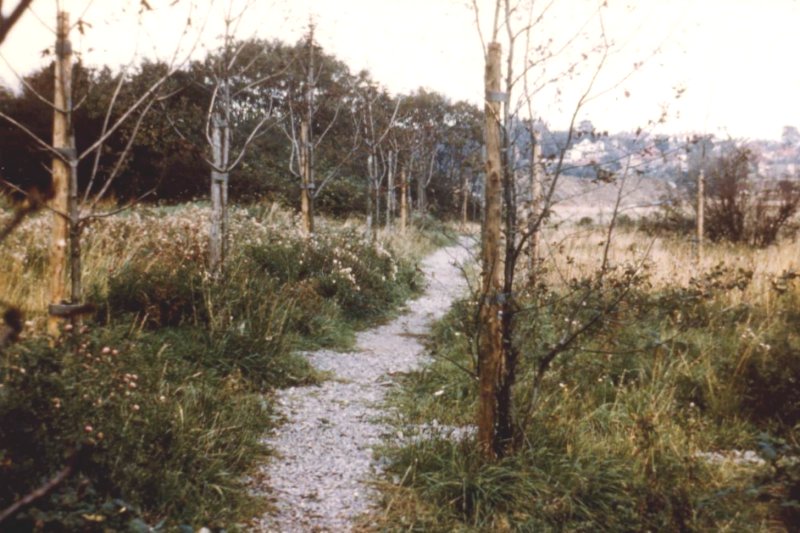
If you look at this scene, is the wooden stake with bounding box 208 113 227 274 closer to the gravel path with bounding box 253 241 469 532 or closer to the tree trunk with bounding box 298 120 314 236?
the gravel path with bounding box 253 241 469 532

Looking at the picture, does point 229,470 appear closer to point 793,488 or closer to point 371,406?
point 371,406

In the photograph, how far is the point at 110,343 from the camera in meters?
4.62

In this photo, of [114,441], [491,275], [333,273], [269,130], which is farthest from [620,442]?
[269,130]

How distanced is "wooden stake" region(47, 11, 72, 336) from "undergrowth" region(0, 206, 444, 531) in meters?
0.34

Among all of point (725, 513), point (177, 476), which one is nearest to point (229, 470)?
point (177, 476)

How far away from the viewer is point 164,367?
4.27m

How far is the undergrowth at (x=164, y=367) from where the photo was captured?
270cm

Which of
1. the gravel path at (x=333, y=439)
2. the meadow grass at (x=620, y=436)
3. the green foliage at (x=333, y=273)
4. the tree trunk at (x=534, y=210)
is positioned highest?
the tree trunk at (x=534, y=210)

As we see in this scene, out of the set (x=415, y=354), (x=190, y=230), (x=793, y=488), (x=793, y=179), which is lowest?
(x=415, y=354)

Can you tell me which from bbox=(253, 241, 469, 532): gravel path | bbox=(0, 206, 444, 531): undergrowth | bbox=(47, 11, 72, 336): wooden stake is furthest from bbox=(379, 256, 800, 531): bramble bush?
bbox=(47, 11, 72, 336): wooden stake

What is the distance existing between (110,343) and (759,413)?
16.8ft

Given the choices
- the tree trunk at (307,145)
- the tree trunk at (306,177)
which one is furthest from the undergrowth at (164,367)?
the tree trunk at (307,145)

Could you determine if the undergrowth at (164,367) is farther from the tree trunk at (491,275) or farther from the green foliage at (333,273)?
the tree trunk at (491,275)

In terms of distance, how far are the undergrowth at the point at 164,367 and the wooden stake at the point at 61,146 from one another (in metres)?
0.34
